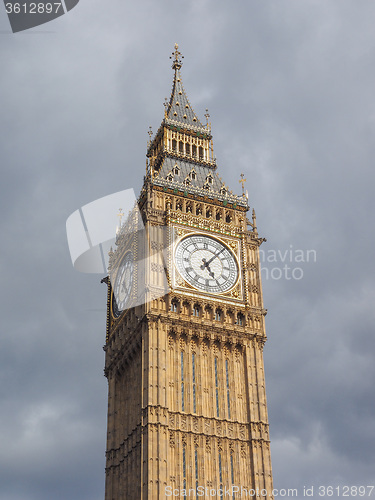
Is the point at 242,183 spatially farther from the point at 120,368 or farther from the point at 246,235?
the point at 120,368

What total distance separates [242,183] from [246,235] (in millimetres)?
8366

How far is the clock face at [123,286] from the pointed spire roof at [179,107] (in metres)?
22.0

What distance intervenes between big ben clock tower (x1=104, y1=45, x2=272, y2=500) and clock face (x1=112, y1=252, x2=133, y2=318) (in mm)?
118

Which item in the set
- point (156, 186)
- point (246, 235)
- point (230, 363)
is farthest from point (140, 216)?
point (230, 363)

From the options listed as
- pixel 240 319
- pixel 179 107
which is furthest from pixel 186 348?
pixel 179 107

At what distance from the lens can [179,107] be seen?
10425 cm

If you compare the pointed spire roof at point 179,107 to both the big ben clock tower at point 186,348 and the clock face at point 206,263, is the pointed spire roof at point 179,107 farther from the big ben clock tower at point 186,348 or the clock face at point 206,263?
the clock face at point 206,263

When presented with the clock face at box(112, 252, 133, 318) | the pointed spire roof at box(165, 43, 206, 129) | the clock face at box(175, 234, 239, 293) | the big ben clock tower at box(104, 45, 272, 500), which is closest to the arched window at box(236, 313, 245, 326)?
the big ben clock tower at box(104, 45, 272, 500)

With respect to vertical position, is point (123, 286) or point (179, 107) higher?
point (179, 107)

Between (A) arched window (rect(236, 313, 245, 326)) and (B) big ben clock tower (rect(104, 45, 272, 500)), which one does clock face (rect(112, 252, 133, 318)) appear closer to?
(B) big ben clock tower (rect(104, 45, 272, 500))

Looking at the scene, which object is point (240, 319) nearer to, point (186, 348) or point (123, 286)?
point (186, 348)

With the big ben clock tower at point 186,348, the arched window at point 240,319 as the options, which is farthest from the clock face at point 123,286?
the arched window at point 240,319

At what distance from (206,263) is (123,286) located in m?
9.08

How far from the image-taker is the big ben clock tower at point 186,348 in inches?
2884
